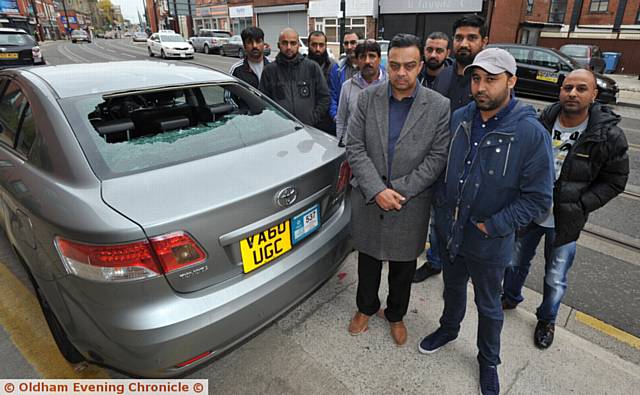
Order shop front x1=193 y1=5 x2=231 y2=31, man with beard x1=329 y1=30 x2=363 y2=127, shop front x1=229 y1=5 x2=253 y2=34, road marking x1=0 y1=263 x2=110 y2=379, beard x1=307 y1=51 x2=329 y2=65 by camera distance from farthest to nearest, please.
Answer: shop front x1=193 y1=5 x2=231 y2=31 < shop front x1=229 y1=5 x2=253 y2=34 < beard x1=307 y1=51 x2=329 y2=65 < man with beard x1=329 y1=30 x2=363 y2=127 < road marking x1=0 y1=263 x2=110 y2=379

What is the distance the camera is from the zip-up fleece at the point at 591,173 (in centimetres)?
194

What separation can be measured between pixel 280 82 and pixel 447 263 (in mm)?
2455

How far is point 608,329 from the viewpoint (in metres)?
2.46

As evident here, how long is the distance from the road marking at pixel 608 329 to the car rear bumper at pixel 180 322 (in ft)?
6.61

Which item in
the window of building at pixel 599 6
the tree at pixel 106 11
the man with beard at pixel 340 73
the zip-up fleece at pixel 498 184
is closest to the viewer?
the zip-up fleece at pixel 498 184

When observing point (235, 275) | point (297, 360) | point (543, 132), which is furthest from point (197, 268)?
point (543, 132)

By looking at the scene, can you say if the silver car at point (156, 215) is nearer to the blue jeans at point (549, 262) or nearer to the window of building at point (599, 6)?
the blue jeans at point (549, 262)

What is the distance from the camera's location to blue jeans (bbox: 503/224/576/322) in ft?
7.25

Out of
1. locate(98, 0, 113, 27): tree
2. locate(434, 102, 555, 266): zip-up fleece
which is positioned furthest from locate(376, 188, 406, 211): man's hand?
locate(98, 0, 113, 27): tree

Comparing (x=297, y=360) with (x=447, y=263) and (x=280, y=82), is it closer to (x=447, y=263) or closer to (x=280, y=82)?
(x=447, y=263)

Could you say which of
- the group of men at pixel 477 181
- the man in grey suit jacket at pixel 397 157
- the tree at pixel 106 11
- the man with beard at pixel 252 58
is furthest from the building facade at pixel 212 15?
the tree at pixel 106 11

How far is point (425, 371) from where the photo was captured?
215cm

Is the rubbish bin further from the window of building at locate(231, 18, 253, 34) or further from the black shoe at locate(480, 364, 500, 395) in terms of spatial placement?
the window of building at locate(231, 18, 253, 34)

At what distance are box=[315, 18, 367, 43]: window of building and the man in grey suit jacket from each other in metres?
25.6
